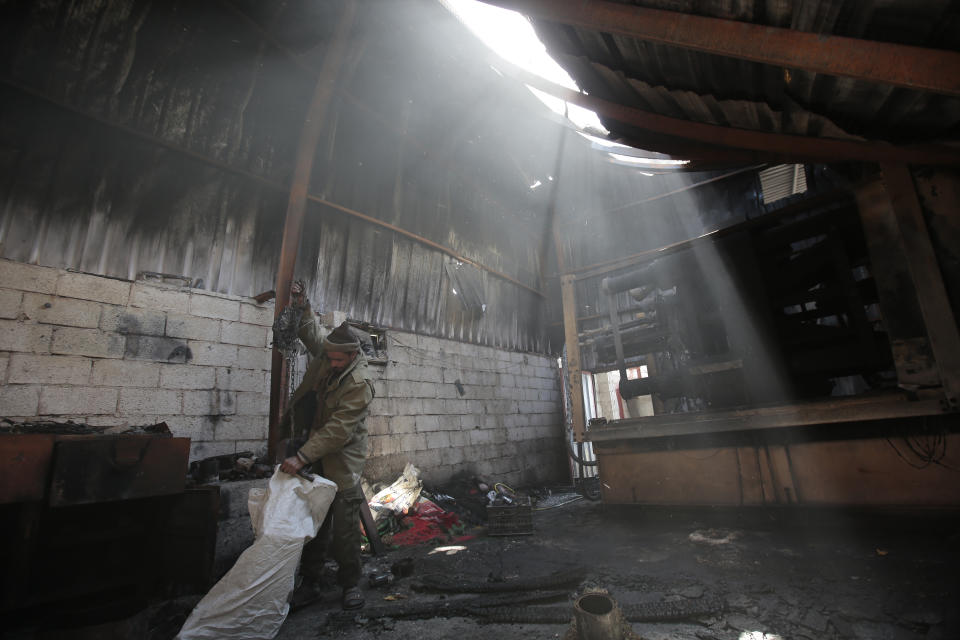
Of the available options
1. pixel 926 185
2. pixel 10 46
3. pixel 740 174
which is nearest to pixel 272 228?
pixel 10 46

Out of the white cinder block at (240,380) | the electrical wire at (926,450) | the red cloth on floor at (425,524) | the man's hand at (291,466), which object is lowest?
the red cloth on floor at (425,524)

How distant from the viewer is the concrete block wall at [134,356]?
3.59 metres

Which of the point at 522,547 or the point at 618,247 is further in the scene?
the point at 618,247

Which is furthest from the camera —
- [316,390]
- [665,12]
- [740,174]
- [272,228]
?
[740,174]

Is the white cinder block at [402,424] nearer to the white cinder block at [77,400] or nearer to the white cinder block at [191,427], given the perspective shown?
Result: the white cinder block at [191,427]

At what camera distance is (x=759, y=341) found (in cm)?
459

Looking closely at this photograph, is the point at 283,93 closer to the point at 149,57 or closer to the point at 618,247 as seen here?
the point at 149,57

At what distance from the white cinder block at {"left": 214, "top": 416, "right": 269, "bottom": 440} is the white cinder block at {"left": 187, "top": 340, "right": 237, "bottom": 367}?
644 millimetres

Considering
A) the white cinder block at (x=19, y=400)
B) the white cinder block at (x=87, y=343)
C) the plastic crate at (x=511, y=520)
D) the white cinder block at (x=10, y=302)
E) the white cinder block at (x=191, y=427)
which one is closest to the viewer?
the white cinder block at (x=19, y=400)

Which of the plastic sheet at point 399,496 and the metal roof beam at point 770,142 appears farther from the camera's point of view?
the plastic sheet at point 399,496

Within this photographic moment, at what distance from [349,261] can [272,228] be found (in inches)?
46.8

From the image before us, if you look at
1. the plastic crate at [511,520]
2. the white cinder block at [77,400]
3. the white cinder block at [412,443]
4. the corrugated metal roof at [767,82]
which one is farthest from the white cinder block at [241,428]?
the corrugated metal roof at [767,82]

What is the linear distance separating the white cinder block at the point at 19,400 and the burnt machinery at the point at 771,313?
643 cm

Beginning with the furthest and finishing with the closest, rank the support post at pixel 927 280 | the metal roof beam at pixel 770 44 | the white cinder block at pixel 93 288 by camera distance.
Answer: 1. the white cinder block at pixel 93 288
2. the support post at pixel 927 280
3. the metal roof beam at pixel 770 44
